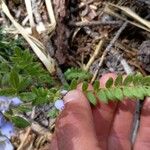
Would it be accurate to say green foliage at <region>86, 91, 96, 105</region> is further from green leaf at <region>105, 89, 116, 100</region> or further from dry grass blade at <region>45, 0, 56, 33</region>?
dry grass blade at <region>45, 0, 56, 33</region>

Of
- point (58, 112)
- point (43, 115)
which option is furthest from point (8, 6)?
point (58, 112)

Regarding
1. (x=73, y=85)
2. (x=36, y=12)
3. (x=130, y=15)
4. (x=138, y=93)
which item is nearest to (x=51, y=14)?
(x=36, y=12)

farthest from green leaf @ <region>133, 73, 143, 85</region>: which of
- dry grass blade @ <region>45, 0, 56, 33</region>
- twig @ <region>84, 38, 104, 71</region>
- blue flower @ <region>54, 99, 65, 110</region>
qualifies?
dry grass blade @ <region>45, 0, 56, 33</region>

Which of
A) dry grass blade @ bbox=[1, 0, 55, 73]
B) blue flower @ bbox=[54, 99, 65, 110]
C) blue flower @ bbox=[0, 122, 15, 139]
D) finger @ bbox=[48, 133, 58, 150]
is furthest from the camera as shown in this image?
dry grass blade @ bbox=[1, 0, 55, 73]

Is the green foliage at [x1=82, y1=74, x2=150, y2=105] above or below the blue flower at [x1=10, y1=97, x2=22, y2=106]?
below

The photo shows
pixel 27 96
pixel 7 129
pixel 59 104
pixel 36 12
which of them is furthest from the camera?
pixel 36 12

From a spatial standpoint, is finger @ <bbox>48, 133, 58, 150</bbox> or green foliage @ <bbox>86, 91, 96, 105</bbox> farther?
finger @ <bbox>48, 133, 58, 150</bbox>

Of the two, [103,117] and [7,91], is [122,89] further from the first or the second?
[7,91]

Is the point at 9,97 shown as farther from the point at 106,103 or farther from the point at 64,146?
the point at 106,103
